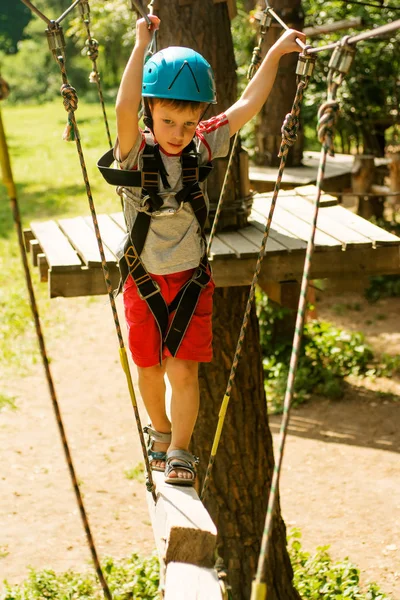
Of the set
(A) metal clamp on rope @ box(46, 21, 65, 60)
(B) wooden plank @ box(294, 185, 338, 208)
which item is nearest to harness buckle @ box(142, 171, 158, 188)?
(A) metal clamp on rope @ box(46, 21, 65, 60)

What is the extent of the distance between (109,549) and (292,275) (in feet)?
6.51

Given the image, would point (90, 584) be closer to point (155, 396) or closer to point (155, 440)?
point (155, 440)

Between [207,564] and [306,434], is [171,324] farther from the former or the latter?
[306,434]

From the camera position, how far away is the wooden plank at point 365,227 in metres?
3.63

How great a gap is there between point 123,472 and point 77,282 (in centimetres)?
230

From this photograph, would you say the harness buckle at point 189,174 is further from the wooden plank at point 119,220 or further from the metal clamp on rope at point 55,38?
the wooden plank at point 119,220

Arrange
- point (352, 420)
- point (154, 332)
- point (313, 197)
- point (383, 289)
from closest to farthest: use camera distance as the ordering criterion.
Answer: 1. point (154, 332)
2. point (313, 197)
3. point (352, 420)
4. point (383, 289)

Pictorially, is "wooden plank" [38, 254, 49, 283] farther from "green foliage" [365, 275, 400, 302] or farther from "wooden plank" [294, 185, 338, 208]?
"green foliage" [365, 275, 400, 302]

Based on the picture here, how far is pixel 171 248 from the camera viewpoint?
8.10 ft

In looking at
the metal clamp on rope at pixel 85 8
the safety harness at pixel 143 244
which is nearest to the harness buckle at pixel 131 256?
the safety harness at pixel 143 244

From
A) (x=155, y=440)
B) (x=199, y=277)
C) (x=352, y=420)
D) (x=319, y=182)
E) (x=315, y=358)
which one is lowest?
(x=352, y=420)

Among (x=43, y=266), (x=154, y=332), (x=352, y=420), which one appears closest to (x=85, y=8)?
(x=154, y=332)

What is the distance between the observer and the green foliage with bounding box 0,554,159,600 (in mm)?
4020

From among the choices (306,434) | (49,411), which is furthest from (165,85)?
(49,411)
